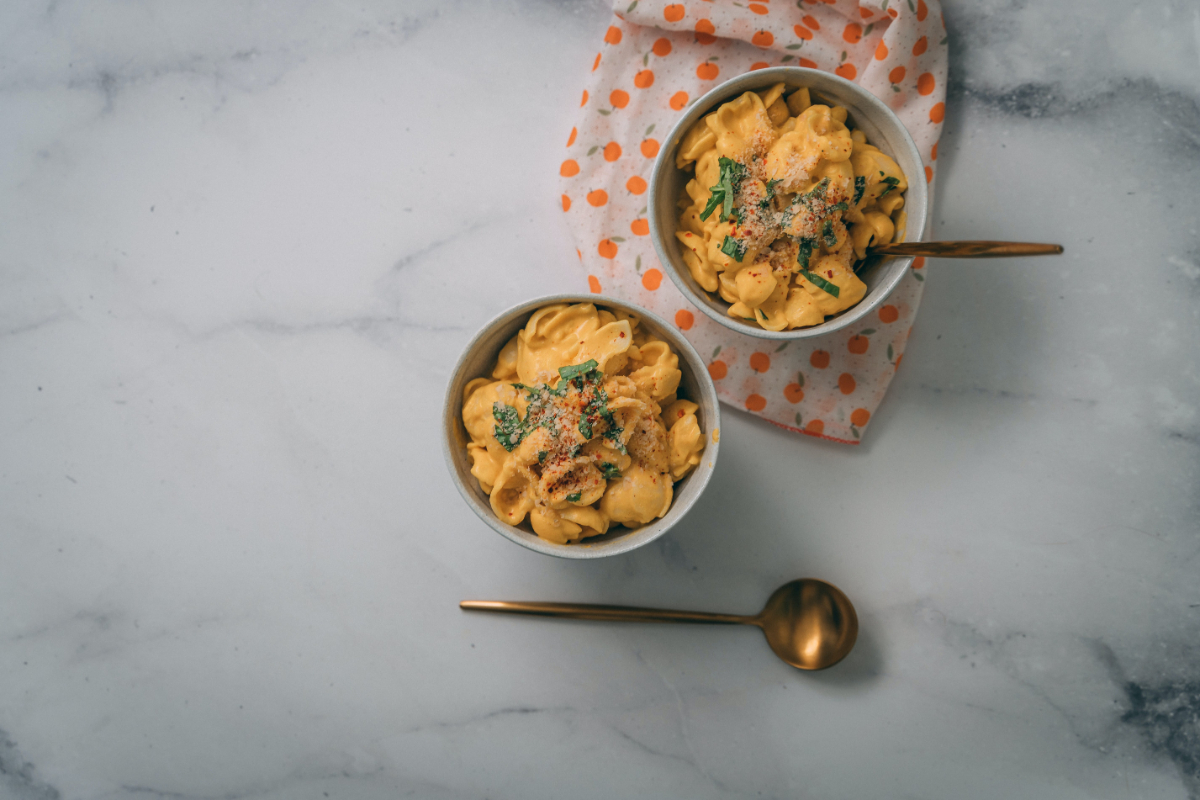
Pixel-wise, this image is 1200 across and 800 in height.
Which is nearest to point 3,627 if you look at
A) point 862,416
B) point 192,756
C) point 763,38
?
point 192,756

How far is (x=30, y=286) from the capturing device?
2287mm

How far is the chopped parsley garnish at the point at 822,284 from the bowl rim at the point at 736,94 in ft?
0.25

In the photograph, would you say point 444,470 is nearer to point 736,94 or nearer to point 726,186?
point 726,186

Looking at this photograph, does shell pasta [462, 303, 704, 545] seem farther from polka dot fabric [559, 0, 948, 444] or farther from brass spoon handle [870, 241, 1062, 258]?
brass spoon handle [870, 241, 1062, 258]

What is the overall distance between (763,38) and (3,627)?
3.08m

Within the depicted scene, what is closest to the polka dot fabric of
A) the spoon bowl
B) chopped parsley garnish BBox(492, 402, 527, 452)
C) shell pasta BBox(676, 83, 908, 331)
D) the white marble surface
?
the white marble surface

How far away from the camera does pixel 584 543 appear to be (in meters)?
1.78

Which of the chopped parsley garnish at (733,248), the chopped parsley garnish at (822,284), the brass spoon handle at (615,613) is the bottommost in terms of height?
the brass spoon handle at (615,613)

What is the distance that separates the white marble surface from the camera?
83.4 inches

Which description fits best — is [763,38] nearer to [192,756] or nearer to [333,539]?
[333,539]

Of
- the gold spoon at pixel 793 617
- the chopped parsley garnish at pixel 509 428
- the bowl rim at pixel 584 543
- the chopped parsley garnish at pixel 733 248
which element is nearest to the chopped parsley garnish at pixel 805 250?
the chopped parsley garnish at pixel 733 248

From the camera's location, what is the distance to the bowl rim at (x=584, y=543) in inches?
66.8

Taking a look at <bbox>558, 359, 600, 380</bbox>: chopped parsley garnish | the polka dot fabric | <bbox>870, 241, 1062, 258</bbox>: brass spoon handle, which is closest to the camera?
<bbox>870, 241, 1062, 258</bbox>: brass spoon handle

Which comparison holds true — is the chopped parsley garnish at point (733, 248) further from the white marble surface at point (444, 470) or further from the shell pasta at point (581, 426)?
the white marble surface at point (444, 470)
